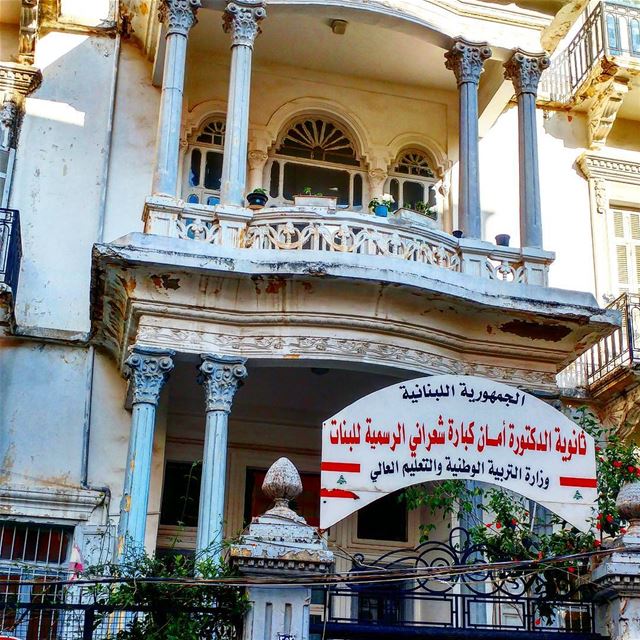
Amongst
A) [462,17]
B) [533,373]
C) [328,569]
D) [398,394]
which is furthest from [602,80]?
[328,569]

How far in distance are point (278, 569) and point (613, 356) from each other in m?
8.51

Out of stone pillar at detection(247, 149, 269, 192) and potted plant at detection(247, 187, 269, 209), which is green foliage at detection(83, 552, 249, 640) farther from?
stone pillar at detection(247, 149, 269, 192)

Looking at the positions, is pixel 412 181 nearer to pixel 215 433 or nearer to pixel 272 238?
pixel 272 238

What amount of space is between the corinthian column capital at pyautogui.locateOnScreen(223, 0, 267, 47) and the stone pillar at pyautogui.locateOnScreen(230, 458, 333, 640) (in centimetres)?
702

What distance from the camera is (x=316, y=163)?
1399 centimetres

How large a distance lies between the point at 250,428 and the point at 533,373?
3592mm

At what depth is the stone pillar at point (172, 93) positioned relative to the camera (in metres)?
11.3

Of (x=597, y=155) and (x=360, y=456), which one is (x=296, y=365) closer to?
(x=360, y=456)

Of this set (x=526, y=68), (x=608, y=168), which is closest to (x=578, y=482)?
(x=526, y=68)

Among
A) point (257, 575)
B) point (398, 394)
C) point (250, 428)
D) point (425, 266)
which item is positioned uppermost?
point (425, 266)

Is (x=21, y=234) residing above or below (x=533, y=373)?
above

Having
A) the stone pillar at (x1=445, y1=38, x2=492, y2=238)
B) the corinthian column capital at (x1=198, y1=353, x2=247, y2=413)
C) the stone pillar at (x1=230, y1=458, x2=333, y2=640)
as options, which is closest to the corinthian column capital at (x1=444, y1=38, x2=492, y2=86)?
the stone pillar at (x1=445, y1=38, x2=492, y2=238)

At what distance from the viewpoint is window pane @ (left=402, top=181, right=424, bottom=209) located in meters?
14.2

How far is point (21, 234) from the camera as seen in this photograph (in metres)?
12.9
